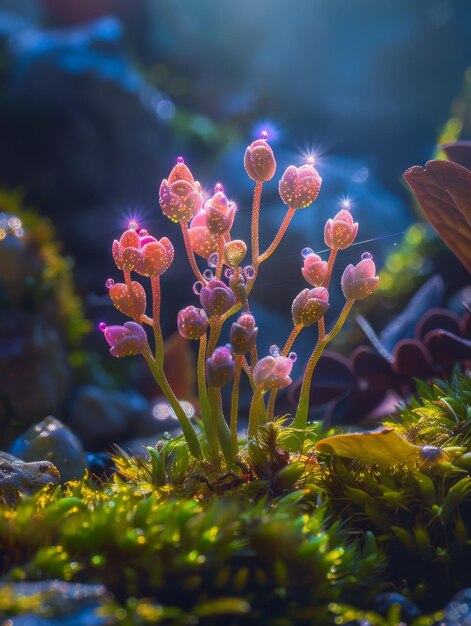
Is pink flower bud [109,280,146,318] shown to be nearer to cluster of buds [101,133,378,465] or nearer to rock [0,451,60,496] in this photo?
cluster of buds [101,133,378,465]

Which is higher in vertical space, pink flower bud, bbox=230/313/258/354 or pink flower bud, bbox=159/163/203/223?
pink flower bud, bbox=159/163/203/223

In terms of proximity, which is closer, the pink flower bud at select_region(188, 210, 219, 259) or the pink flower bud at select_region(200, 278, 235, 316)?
the pink flower bud at select_region(200, 278, 235, 316)

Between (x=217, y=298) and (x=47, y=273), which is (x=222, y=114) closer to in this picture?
(x=47, y=273)

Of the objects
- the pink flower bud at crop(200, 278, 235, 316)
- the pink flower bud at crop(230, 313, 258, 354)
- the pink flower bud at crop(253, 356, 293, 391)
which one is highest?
the pink flower bud at crop(200, 278, 235, 316)

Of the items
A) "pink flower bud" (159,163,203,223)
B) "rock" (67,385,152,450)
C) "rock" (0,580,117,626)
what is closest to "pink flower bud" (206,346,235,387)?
"pink flower bud" (159,163,203,223)

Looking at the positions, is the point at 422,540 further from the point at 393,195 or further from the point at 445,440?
the point at 393,195

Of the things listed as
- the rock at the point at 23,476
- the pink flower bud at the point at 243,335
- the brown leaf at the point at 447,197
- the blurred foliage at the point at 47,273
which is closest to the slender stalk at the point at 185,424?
the pink flower bud at the point at 243,335
